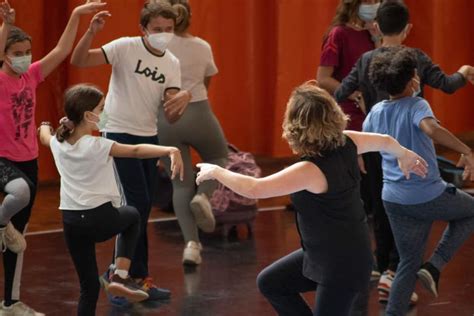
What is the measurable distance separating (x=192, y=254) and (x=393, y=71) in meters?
1.98

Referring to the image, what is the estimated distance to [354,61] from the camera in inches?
244

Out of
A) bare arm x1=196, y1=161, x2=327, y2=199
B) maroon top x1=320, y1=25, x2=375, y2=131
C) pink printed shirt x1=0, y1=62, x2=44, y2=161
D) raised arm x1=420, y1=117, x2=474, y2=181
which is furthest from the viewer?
maroon top x1=320, y1=25, x2=375, y2=131

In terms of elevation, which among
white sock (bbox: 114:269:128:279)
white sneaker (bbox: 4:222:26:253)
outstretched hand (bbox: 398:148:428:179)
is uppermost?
outstretched hand (bbox: 398:148:428:179)

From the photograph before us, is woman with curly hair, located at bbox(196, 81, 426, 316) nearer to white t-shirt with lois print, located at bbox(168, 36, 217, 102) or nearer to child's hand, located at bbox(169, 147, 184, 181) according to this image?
child's hand, located at bbox(169, 147, 184, 181)

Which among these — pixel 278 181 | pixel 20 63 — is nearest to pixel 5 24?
pixel 20 63

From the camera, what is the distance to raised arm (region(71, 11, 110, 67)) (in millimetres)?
5410

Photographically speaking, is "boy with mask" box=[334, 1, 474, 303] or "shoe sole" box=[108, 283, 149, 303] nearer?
"shoe sole" box=[108, 283, 149, 303]

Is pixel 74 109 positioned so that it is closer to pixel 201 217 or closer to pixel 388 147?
pixel 388 147

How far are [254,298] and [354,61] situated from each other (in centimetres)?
143

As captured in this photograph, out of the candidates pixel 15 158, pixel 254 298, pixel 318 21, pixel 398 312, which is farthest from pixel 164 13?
pixel 318 21

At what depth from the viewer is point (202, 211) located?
Result: 6.37 meters

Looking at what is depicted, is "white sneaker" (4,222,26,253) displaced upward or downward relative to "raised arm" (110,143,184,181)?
downward

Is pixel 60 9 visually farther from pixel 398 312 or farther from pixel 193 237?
pixel 398 312

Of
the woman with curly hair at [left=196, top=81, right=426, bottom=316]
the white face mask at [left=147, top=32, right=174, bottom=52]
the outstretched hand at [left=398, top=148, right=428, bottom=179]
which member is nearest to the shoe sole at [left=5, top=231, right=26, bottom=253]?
the white face mask at [left=147, top=32, right=174, bottom=52]
